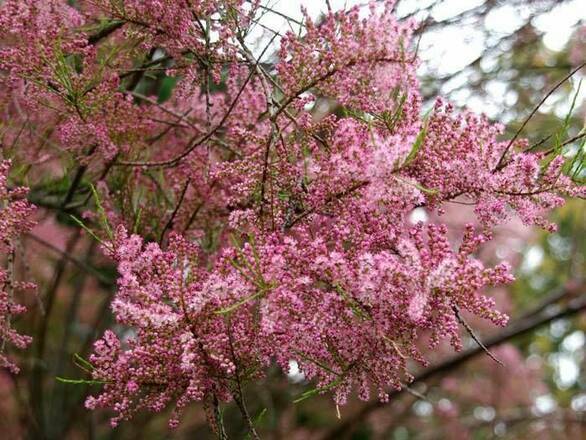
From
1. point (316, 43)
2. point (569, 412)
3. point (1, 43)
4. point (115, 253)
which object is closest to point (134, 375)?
point (115, 253)

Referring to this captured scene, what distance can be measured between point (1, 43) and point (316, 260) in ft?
5.08

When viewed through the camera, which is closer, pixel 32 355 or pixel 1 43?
A: pixel 1 43

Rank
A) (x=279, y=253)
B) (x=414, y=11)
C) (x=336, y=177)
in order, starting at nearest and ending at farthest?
(x=279, y=253)
(x=336, y=177)
(x=414, y=11)

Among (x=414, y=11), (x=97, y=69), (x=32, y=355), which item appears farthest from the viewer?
(x=32, y=355)

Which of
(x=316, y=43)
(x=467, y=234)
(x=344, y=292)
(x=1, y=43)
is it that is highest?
(x=1, y=43)

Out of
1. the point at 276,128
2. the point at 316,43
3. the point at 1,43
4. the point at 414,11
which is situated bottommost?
the point at 276,128

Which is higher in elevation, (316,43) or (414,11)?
(414,11)

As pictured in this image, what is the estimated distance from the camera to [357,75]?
1.75m

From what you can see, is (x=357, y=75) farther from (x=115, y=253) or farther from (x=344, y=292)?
(x=115, y=253)

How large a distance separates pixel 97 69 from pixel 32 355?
142 inches

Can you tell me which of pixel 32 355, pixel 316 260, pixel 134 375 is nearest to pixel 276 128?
pixel 316 260

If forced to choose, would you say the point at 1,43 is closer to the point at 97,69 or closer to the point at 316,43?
the point at 97,69

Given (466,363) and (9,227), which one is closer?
(9,227)

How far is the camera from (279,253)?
1.54 meters
